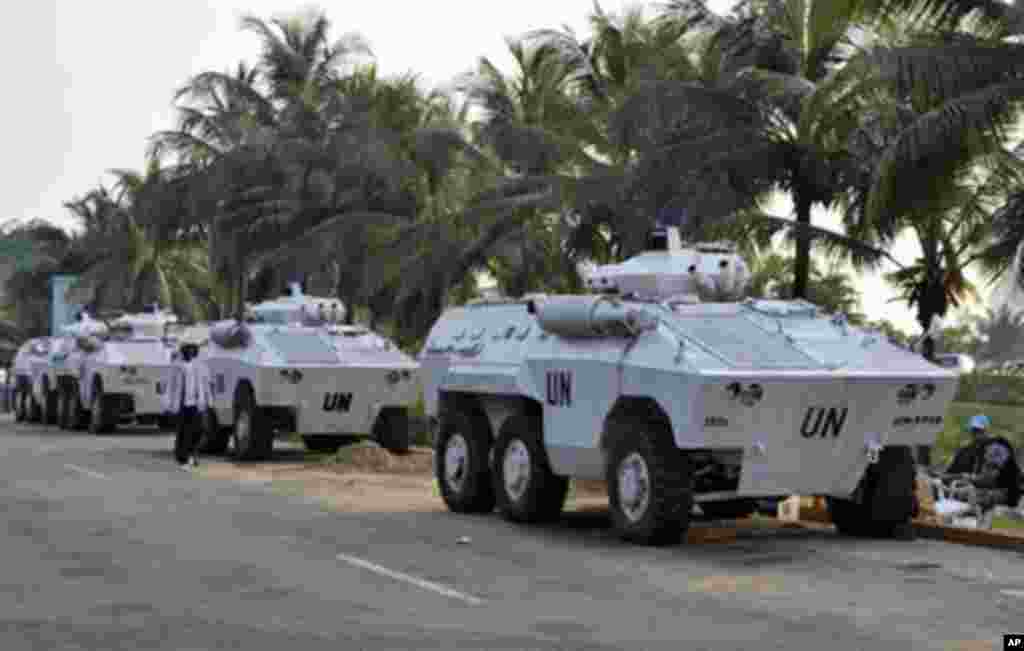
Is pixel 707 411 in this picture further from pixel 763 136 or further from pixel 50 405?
pixel 50 405

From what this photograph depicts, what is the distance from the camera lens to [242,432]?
24.2 metres

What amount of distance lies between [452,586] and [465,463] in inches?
207

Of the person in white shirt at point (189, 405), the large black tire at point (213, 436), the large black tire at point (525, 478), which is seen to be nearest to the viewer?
the large black tire at point (525, 478)

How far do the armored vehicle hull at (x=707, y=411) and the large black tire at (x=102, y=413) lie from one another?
1750 cm

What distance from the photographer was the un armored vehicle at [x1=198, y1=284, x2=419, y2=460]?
23688 millimetres

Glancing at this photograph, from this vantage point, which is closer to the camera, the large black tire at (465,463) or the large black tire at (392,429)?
the large black tire at (465,463)

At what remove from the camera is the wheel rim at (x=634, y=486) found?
13.5 metres

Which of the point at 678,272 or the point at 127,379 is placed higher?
the point at 678,272

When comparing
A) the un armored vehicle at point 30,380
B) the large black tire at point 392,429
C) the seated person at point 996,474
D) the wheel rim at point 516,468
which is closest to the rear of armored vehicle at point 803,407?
the seated person at point 996,474

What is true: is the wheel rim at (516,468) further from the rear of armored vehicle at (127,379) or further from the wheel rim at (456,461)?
the rear of armored vehicle at (127,379)

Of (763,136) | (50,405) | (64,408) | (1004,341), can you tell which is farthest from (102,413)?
(1004,341)

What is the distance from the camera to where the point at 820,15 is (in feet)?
60.8

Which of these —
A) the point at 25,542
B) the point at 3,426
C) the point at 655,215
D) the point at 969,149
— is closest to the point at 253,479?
the point at 655,215

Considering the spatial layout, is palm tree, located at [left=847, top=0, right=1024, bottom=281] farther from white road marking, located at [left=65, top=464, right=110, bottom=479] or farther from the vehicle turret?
white road marking, located at [left=65, top=464, right=110, bottom=479]
